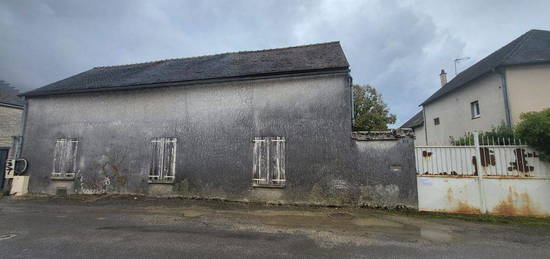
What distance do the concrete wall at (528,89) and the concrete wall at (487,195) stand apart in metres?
4.11

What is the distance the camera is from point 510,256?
3570 millimetres

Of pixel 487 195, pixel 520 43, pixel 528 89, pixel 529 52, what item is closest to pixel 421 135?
pixel 520 43

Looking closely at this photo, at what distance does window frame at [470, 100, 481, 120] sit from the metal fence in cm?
509

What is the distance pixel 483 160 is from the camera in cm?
600

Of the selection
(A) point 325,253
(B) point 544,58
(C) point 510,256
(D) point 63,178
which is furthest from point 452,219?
(D) point 63,178

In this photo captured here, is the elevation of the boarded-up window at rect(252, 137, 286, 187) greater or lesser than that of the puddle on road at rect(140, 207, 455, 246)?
greater

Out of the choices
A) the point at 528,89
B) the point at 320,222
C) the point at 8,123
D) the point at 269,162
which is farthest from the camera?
the point at 8,123

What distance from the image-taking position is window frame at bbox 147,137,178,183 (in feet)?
26.1

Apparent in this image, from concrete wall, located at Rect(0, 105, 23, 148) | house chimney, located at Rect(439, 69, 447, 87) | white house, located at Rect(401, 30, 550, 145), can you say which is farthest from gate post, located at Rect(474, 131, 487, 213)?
concrete wall, located at Rect(0, 105, 23, 148)

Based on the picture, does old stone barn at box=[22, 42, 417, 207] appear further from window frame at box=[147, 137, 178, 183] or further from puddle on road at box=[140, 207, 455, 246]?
puddle on road at box=[140, 207, 455, 246]

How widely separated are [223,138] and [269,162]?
5.73 feet

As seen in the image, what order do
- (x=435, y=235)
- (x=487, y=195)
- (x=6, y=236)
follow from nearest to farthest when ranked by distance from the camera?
(x=6, y=236)
(x=435, y=235)
(x=487, y=195)

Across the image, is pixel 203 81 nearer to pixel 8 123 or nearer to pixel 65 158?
pixel 65 158

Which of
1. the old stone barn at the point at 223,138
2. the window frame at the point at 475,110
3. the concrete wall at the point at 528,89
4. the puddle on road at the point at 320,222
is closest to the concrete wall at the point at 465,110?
the window frame at the point at 475,110
